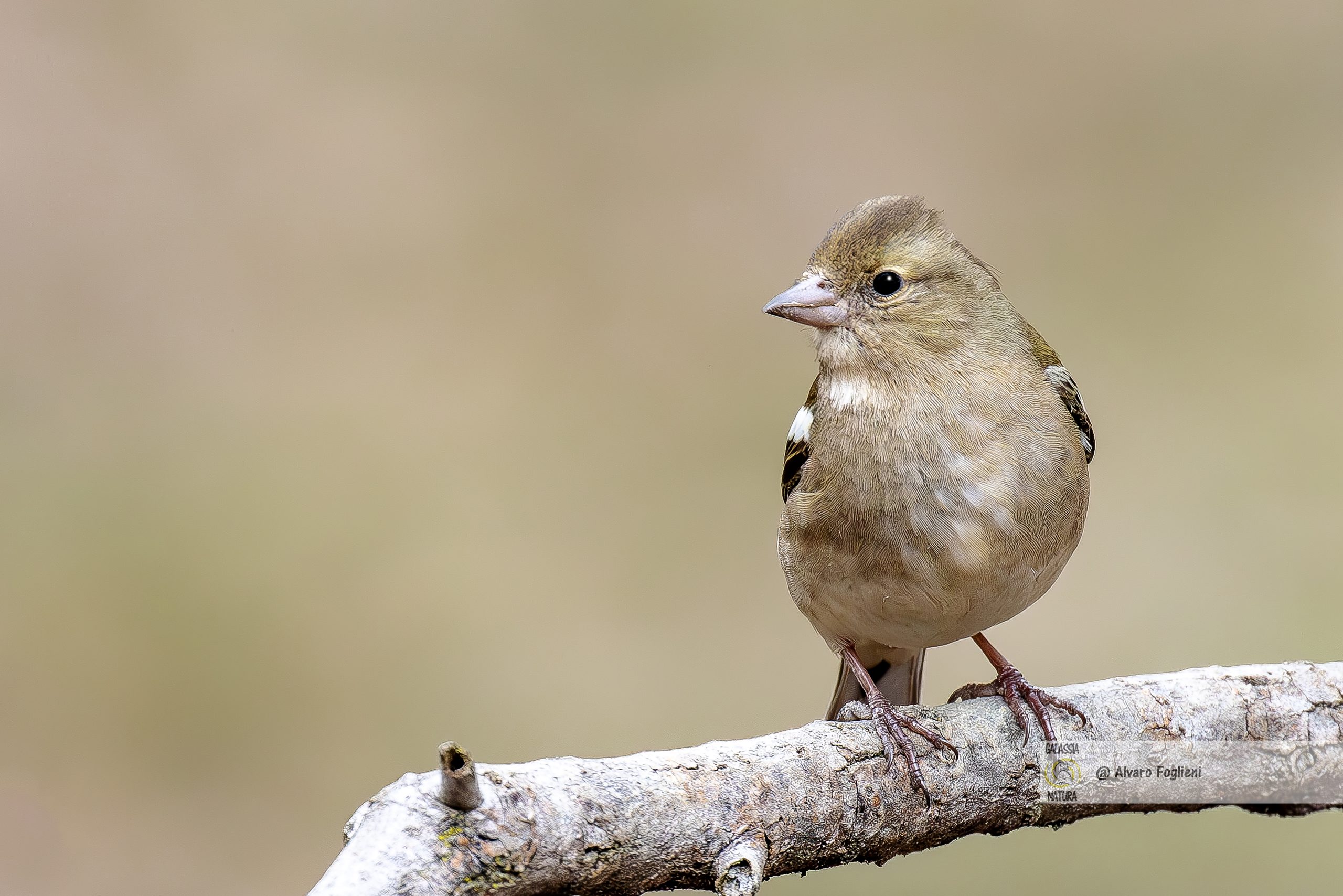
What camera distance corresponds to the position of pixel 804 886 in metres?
6.03

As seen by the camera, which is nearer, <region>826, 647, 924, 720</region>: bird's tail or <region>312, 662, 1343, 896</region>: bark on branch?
<region>312, 662, 1343, 896</region>: bark on branch

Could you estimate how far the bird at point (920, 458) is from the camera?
334cm

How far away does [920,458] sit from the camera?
11.1 ft

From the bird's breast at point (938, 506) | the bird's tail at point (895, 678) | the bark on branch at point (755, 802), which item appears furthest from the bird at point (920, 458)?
the bird's tail at point (895, 678)

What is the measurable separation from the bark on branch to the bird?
0.11m

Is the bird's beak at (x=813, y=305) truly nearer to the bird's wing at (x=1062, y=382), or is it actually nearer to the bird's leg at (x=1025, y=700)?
the bird's wing at (x=1062, y=382)

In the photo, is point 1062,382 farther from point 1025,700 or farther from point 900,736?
point 900,736

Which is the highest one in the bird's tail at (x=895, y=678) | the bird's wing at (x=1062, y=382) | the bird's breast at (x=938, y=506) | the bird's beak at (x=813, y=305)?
the bird's beak at (x=813, y=305)

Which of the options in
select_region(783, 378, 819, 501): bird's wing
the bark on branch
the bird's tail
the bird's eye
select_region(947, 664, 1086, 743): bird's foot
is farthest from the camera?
the bird's tail

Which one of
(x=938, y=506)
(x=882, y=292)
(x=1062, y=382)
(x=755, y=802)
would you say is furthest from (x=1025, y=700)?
(x=882, y=292)

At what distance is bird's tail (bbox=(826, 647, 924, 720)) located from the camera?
4207mm

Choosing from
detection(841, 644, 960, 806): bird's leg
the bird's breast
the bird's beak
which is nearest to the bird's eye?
the bird's beak

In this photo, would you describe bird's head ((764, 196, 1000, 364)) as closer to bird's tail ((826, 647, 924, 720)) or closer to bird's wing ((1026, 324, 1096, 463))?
bird's wing ((1026, 324, 1096, 463))

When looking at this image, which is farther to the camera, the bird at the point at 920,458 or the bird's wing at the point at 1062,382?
the bird's wing at the point at 1062,382
